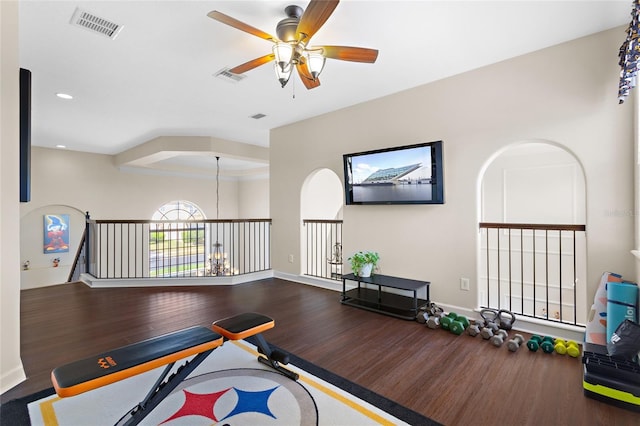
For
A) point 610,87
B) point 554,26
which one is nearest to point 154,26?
point 554,26

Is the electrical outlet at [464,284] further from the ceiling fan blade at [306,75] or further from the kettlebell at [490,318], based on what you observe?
the ceiling fan blade at [306,75]

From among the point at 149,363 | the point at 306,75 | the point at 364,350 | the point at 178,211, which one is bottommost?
the point at 364,350

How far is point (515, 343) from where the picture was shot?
274cm

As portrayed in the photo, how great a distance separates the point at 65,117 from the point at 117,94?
6.02 feet

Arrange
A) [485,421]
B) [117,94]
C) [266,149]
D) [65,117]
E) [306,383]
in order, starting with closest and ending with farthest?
[485,421] → [306,383] → [117,94] → [65,117] → [266,149]

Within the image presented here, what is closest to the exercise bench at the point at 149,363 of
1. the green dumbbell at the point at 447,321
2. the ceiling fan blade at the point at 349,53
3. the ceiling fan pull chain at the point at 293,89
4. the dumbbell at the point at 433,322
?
the dumbbell at the point at 433,322

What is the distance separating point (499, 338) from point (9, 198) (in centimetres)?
416

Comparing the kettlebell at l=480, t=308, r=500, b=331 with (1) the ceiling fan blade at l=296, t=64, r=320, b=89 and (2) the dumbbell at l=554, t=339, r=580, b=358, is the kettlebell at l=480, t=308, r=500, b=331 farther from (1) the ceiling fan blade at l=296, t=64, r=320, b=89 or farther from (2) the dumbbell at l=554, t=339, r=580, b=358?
(1) the ceiling fan blade at l=296, t=64, r=320, b=89

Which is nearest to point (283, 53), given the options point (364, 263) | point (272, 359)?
point (272, 359)

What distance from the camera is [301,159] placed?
5418 mm

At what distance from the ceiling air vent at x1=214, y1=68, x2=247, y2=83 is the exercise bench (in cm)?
281

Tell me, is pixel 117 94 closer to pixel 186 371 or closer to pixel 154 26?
pixel 154 26

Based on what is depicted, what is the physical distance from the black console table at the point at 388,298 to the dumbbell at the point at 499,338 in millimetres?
831

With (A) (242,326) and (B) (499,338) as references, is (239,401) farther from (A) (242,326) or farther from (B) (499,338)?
(B) (499,338)
